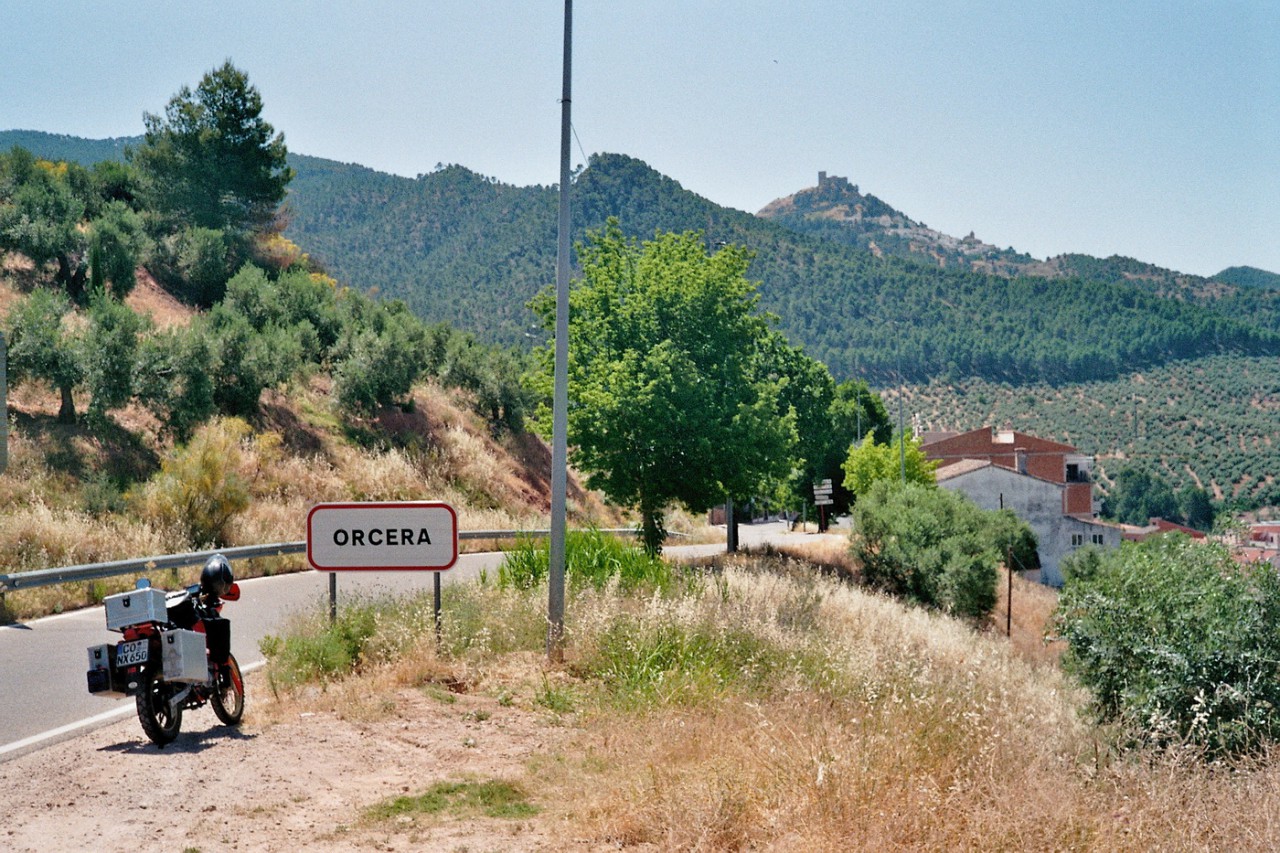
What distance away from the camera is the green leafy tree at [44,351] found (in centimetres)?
2633

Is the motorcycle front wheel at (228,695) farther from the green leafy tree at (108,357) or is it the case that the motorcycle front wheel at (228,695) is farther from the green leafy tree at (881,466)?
the green leafy tree at (881,466)

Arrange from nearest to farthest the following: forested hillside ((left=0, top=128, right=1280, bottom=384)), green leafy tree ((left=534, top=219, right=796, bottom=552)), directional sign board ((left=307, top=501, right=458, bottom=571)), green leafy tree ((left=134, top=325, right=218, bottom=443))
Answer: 1. directional sign board ((left=307, top=501, right=458, bottom=571))
2. green leafy tree ((left=534, top=219, right=796, bottom=552))
3. green leafy tree ((left=134, top=325, right=218, bottom=443))
4. forested hillside ((left=0, top=128, right=1280, bottom=384))

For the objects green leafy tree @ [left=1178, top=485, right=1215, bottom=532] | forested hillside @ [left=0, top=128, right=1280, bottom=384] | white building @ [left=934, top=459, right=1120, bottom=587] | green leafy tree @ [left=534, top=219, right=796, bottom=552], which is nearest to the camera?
green leafy tree @ [left=534, top=219, right=796, bottom=552]

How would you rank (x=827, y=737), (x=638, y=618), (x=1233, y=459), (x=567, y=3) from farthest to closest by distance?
(x=1233, y=459) < (x=567, y=3) < (x=638, y=618) < (x=827, y=737)

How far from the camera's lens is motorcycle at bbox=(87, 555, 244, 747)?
7773 millimetres

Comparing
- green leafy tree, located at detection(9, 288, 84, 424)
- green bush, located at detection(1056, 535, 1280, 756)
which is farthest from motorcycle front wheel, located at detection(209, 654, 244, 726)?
green leafy tree, located at detection(9, 288, 84, 424)

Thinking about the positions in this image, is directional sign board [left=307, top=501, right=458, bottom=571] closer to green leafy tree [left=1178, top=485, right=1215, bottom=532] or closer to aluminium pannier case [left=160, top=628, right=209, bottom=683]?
aluminium pannier case [left=160, top=628, right=209, bottom=683]

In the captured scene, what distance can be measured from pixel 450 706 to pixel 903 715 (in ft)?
12.7

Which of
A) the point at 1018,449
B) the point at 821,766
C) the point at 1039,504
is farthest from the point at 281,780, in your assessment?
the point at 1018,449

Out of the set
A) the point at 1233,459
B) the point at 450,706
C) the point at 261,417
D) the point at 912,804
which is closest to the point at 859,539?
the point at 261,417

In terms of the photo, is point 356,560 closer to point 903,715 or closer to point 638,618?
point 638,618

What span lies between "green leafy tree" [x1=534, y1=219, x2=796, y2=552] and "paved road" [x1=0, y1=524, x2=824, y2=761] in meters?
7.16

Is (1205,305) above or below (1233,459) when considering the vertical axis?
above

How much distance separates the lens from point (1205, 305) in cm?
18688
